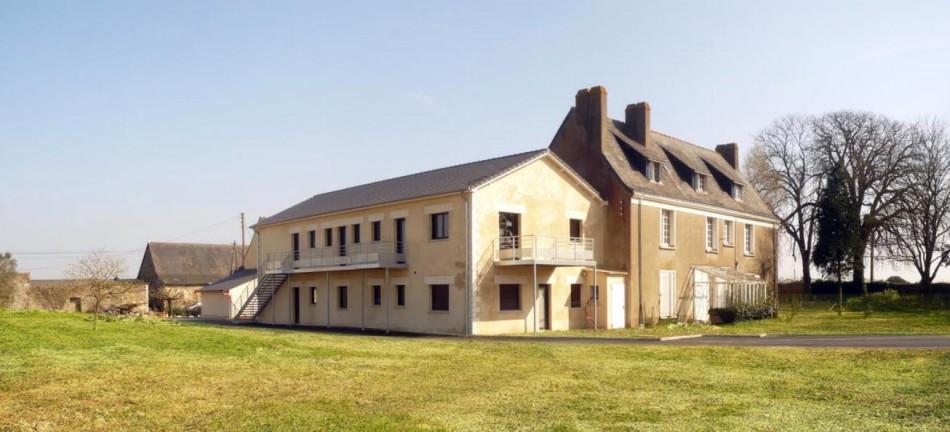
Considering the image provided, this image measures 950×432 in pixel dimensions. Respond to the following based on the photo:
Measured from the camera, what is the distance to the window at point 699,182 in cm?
4141

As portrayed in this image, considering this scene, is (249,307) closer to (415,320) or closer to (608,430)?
(415,320)

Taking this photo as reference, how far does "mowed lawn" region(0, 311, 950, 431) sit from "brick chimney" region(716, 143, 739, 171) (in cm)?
3132

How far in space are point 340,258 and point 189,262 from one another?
38.8 m

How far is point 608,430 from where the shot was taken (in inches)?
399

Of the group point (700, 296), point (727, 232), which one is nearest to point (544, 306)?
point (700, 296)

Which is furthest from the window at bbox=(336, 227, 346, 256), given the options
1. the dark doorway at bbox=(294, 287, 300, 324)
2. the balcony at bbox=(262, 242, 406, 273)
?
the dark doorway at bbox=(294, 287, 300, 324)

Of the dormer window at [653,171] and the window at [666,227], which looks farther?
the dormer window at [653,171]

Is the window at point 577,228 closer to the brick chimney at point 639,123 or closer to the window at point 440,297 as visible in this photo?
the window at point 440,297

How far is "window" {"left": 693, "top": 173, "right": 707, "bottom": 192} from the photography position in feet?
136

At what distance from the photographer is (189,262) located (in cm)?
6988

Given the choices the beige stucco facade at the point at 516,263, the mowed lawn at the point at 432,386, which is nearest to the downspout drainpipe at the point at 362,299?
the beige stucco facade at the point at 516,263

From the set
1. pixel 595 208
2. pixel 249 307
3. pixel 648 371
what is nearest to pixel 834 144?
pixel 595 208

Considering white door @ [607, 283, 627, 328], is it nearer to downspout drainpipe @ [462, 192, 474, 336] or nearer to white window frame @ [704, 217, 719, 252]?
downspout drainpipe @ [462, 192, 474, 336]

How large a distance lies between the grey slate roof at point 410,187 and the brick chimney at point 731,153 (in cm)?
2116
